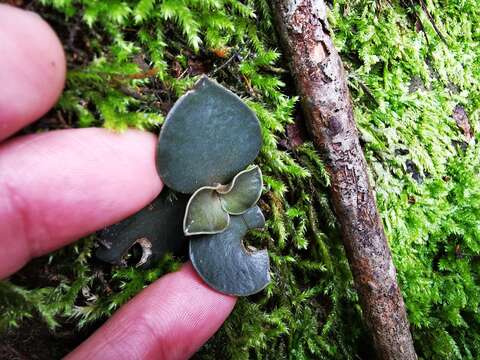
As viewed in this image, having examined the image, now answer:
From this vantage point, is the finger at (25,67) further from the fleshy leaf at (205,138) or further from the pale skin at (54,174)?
the fleshy leaf at (205,138)

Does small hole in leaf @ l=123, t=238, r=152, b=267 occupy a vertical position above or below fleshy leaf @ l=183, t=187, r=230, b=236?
below

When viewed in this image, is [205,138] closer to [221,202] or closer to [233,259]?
[221,202]

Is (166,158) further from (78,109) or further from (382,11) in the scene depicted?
(382,11)

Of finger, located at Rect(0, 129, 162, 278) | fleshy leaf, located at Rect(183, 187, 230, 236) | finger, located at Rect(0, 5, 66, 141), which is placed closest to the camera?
finger, located at Rect(0, 5, 66, 141)

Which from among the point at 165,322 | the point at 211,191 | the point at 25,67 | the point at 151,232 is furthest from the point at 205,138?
the point at 165,322

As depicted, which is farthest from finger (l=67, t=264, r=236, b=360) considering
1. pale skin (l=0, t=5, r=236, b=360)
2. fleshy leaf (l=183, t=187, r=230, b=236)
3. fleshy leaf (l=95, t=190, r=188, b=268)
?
fleshy leaf (l=183, t=187, r=230, b=236)

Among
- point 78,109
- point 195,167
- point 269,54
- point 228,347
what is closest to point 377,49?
point 269,54

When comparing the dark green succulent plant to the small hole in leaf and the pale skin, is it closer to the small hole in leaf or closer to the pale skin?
the small hole in leaf

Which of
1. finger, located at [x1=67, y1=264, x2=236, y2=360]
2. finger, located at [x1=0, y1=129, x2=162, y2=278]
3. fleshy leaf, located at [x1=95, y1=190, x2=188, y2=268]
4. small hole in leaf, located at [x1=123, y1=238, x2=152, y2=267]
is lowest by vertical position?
finger, located at [x1=67, y1=264, x2=236, y2=360]

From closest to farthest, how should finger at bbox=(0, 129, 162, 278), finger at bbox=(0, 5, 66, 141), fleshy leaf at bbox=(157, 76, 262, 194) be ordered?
finger at bbox=(0, 5, 66, 141) < finger at bbox=(0, 129, 162, 278) < fleshy leaf at bbox=(157, 76, 262, 194)
